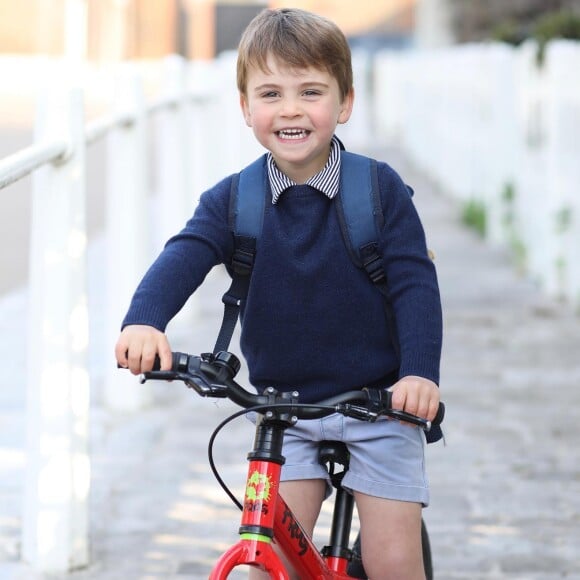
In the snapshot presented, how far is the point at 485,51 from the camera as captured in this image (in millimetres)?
13398

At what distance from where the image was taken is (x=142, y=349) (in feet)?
8.75

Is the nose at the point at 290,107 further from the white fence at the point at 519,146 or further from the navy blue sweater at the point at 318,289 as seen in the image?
the white fence at the point at 519,146

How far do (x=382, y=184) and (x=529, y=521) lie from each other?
7.02 ft

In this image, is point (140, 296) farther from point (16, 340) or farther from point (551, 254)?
point (551, 254)

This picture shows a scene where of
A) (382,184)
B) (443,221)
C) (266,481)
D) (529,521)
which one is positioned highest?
(443,221)

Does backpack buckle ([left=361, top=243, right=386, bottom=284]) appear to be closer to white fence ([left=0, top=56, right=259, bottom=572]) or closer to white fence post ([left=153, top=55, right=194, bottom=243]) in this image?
white fence ([left=0, top=56, right=259, bottom=572])

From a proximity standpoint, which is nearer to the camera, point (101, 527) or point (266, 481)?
point (266, 481)

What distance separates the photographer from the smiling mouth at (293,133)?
2936mm

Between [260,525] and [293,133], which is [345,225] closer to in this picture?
[293,133]

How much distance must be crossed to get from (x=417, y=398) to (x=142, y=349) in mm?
548

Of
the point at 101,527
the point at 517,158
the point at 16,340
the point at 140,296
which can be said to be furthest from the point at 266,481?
the point at 517,158

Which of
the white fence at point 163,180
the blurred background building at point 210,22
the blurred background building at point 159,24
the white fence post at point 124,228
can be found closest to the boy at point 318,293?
the white fence at point 163,180

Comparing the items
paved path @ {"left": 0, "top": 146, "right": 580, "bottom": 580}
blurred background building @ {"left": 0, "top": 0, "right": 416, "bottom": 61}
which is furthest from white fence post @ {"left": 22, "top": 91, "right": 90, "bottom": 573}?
blurred background building @ {"left": 0, "top": 0, "right": 416, "bottom": 61}

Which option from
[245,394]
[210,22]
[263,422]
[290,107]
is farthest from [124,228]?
[210,22]
